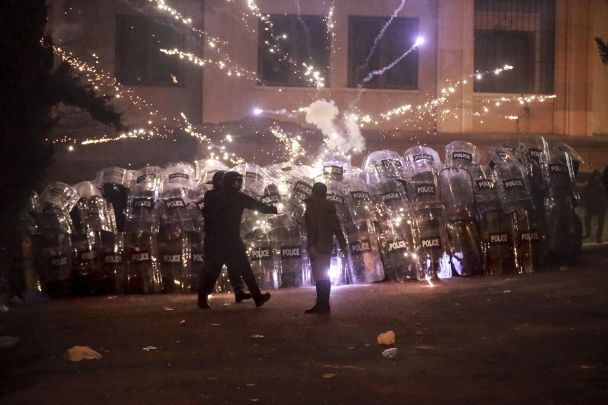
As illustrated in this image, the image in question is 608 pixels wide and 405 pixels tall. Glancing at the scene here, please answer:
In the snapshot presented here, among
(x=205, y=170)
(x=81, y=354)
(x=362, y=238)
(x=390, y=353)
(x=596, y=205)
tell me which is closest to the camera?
(x=390, y=353)

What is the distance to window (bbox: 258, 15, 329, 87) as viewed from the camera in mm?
15578

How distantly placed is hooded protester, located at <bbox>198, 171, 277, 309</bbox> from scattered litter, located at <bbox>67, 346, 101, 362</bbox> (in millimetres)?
2669

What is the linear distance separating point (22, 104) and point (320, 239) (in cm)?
364

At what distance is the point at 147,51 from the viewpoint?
1573cm

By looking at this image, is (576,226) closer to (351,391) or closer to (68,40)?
(351,391)

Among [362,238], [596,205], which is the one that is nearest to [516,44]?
[596,205]

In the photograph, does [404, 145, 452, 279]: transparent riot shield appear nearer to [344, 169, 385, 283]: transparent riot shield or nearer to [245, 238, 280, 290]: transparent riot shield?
[344, 169, 385, 283]: transparent riot shield

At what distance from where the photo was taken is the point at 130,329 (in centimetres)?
838

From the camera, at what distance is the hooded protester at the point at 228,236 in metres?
9.57

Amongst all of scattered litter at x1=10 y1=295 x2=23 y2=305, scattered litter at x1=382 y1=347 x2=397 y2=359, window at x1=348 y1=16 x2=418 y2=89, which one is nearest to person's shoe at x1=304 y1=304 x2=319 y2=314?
scattered litter at x1=382 y1=347 x2=397 y2=359

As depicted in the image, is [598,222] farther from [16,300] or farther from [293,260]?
[16,300]

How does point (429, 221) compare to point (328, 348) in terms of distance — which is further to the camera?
point (429, 221)

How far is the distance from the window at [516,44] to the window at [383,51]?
139 centimetres

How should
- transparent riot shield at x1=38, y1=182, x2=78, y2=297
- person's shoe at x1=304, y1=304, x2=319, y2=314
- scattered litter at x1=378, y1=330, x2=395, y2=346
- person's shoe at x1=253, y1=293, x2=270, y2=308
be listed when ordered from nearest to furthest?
scattered litter at x1=378, y1=330, x2=395, y2=346
person's shoe at x1=304, y1=304, x2=319, y2=314
person's shoe at x1=253, y1=293, x2=270, y2=308
transparent riot shield at x1=38, y1=182, x2=78, y2=297
